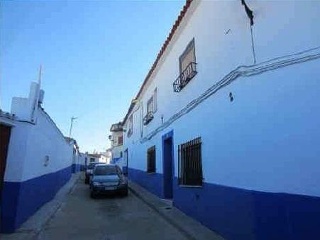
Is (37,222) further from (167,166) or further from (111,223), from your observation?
(167,166)

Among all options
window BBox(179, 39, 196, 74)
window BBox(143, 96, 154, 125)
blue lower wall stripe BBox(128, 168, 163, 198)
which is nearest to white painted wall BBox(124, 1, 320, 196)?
window BBox(179, 39, 196, 74)

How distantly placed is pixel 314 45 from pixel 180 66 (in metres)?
6.05

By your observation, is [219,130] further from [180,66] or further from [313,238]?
[180,66]

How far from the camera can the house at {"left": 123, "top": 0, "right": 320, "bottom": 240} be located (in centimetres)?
535

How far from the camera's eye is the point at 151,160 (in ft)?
56.5

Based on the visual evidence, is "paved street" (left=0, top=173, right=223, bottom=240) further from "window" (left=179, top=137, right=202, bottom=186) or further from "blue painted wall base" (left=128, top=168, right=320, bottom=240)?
"window" (left=179, top=137, right=202, bottom=186)

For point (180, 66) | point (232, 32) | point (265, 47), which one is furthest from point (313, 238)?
point (180, 66)

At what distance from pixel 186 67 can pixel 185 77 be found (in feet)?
1.01

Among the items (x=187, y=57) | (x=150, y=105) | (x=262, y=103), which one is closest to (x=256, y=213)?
(x=262, y=103)

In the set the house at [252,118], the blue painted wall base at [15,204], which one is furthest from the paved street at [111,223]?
the house at [252,118]

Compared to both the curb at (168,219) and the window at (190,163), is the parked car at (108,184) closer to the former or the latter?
the curb at (168,219)

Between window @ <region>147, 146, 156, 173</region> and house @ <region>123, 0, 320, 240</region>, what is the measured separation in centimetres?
584

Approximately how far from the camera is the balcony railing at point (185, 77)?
9.85 meters

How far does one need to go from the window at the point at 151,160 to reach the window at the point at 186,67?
5.30 metres
